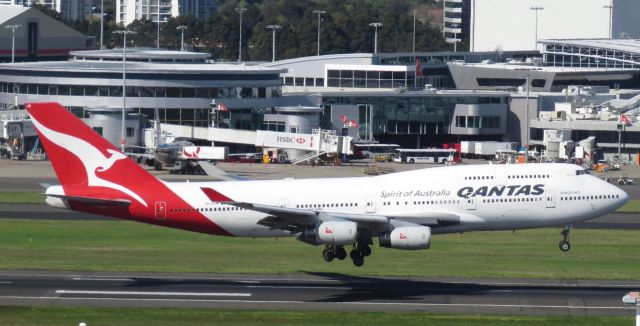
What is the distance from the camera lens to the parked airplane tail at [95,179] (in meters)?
78.8

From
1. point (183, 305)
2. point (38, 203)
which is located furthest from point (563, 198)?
point (38, 203)

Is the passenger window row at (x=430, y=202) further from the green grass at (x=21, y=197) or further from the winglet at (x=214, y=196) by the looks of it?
the green grass at (x=21, y=197)

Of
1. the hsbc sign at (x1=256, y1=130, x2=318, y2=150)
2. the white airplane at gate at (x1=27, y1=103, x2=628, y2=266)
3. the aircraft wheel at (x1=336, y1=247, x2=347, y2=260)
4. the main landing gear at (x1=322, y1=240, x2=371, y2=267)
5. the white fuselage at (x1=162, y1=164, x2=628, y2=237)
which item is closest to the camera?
the white airplane at gate at (x1=27, y1=103, x2=628, y2=266)

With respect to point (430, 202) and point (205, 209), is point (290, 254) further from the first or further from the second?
point (430, 202)

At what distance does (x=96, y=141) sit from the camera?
3142 inches

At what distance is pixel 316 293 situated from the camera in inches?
3063

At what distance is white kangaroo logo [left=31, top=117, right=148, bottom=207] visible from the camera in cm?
7912

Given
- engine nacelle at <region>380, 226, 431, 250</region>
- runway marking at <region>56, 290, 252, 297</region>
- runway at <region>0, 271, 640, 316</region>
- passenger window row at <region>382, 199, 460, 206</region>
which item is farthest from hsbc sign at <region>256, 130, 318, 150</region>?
engine nacelle at <region>380, 226, 431, 250</region>

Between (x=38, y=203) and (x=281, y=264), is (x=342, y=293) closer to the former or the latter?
(x=281, y=264)

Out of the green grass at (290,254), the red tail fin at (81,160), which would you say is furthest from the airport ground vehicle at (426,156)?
the red tail fin at (81,160)

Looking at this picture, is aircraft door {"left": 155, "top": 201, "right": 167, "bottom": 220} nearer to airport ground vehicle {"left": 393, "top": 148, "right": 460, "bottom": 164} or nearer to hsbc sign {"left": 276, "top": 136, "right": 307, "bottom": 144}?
hsbc sign {"left": 276, "top": 136, "right": 307, "bottom": 144}

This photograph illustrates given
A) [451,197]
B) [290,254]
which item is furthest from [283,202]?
[290,254]

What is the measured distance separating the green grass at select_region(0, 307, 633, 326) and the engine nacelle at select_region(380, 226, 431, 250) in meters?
5.91

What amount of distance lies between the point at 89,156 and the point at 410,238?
1892 centimetres
